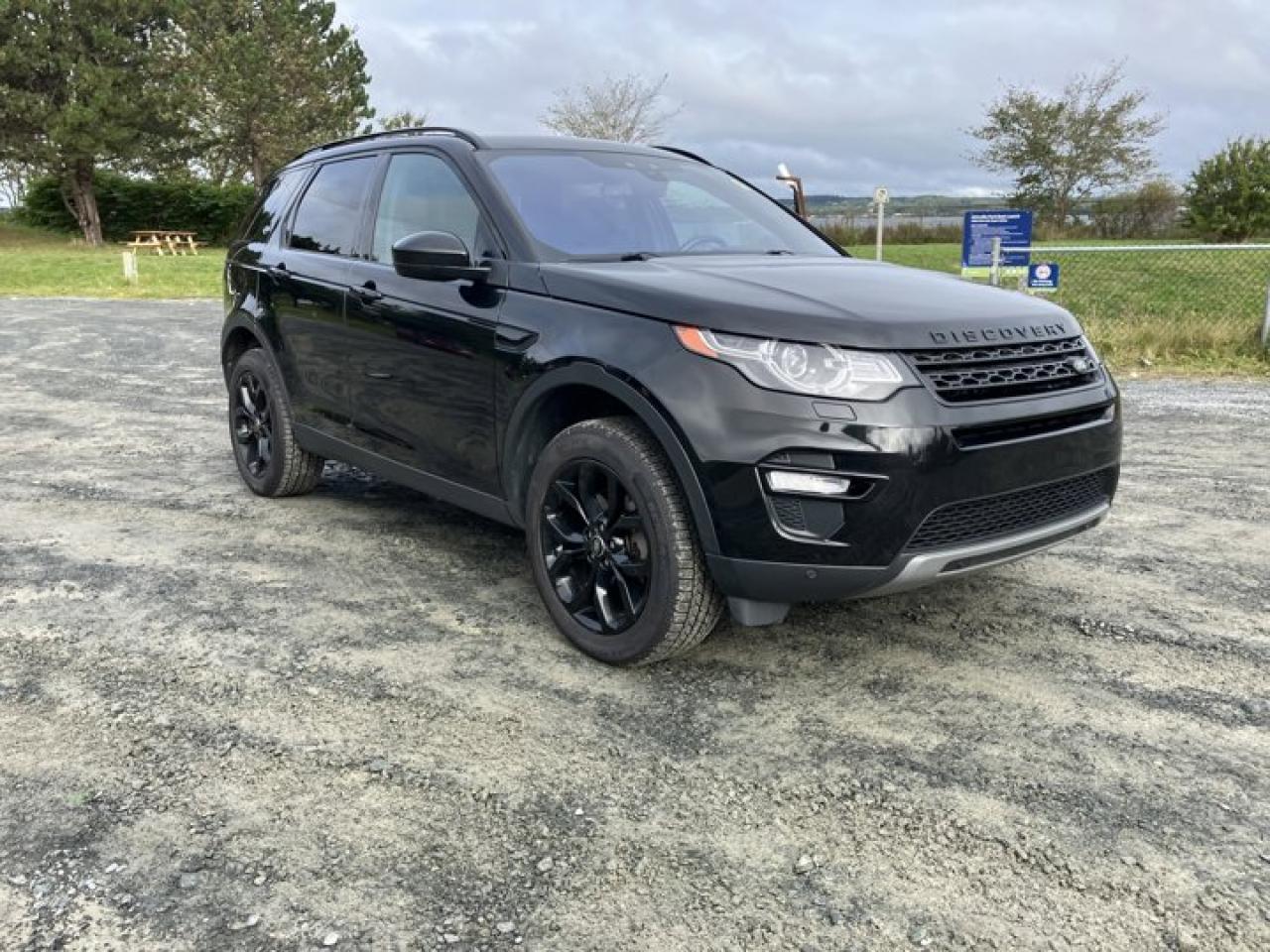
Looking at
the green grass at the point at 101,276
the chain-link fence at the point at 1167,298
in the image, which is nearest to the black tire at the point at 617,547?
the chain-link fence at the point at 1167,298

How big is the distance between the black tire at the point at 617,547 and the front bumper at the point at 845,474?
0.14 m

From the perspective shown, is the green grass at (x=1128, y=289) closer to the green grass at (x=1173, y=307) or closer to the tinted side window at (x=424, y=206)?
the green grass at (x=1173, y=307)

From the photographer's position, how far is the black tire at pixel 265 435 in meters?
5.26

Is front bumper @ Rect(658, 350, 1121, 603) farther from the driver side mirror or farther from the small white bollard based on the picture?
the small white bollard

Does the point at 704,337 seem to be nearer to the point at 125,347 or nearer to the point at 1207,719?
the point at 1207,719

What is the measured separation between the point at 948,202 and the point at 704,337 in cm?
3841

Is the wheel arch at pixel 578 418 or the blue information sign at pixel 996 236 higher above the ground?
the blue information sign at pixel 996 236

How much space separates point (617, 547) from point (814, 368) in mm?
873

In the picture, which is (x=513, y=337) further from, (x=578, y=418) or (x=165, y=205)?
(x=165, y=205)

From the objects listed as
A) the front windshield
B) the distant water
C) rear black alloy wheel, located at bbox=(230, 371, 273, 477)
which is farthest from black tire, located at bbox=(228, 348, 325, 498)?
the distant water

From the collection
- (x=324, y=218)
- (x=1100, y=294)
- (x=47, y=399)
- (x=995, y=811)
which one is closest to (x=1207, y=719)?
(x=995, y=811)

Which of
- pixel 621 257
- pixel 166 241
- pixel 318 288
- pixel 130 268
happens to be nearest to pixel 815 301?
pixel 621 257

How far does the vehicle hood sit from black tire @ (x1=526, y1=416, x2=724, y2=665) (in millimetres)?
429

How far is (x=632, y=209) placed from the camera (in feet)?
13.6
